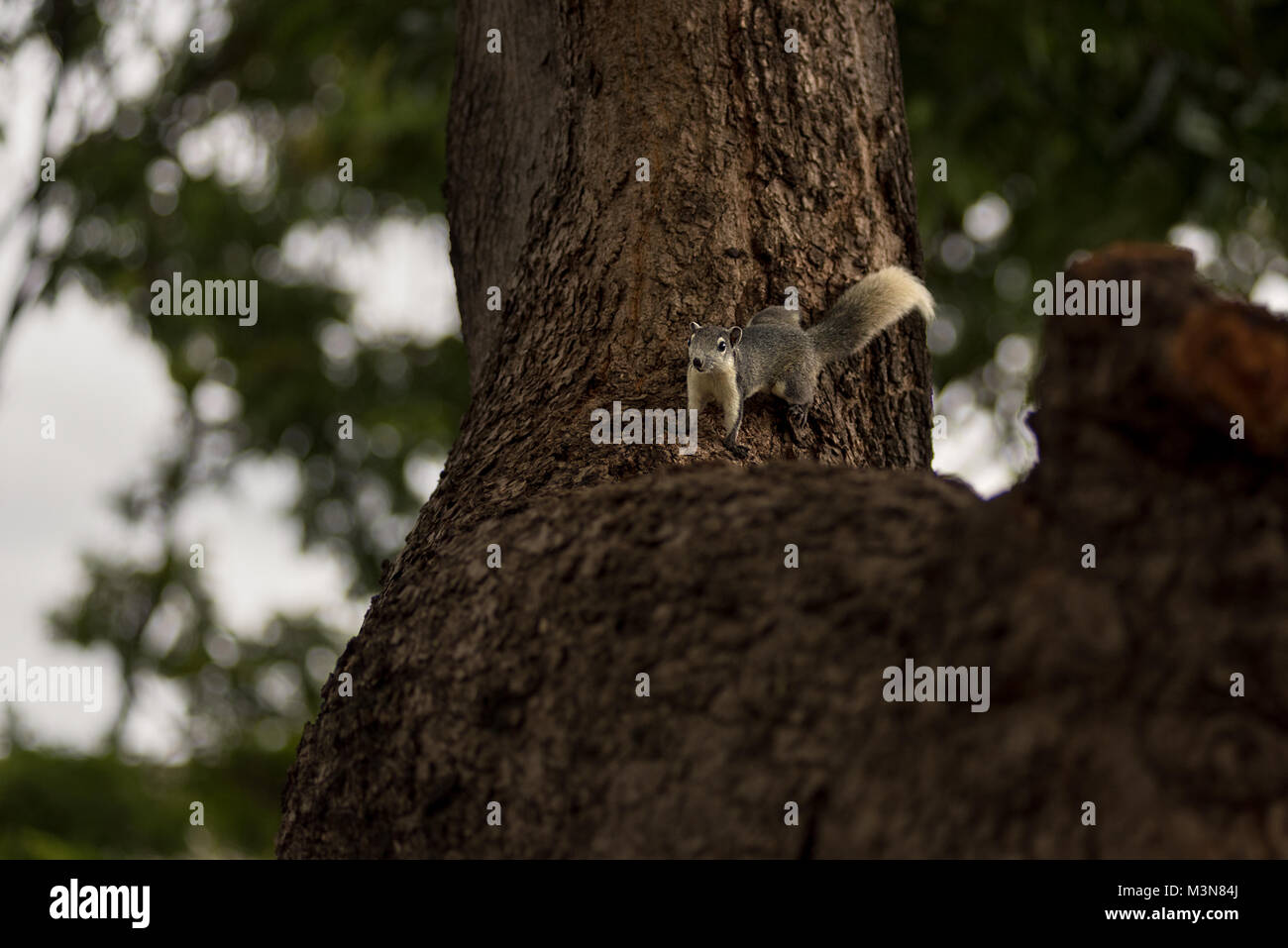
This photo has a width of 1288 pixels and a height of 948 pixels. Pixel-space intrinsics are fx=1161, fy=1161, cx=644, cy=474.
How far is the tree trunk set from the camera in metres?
1.56

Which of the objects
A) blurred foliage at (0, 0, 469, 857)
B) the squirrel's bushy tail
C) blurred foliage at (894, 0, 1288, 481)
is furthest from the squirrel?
blurred foliage at (0, 0, 469, 857)

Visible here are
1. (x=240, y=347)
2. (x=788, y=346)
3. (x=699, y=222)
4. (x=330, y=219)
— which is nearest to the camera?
(x=788, y=346)

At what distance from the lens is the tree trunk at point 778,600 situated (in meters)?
1.56

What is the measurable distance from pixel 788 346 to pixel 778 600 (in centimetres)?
108

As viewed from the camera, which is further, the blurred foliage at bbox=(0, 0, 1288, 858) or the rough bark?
the blurred foliage at bbox=(0, 0, 1288, 858)

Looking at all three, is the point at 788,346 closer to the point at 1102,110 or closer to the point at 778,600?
the point at 778,600

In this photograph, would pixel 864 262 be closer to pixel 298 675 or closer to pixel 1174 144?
pixel 1174 144

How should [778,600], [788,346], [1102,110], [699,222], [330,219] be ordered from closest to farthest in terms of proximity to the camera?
[778,600], [788,346], [699,222], [1102,110], [330,219]

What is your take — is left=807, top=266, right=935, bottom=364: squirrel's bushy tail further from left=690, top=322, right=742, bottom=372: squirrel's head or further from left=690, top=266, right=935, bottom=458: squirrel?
left=690, top=322, right=742, bottom=372: squirrel's head

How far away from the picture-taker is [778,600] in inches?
75.0

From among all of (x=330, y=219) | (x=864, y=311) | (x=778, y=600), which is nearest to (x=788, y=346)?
(x=864, y=311)

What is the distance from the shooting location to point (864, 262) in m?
3.20

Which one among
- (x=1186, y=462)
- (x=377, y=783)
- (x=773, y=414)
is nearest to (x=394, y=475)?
(x=773, y=414)
